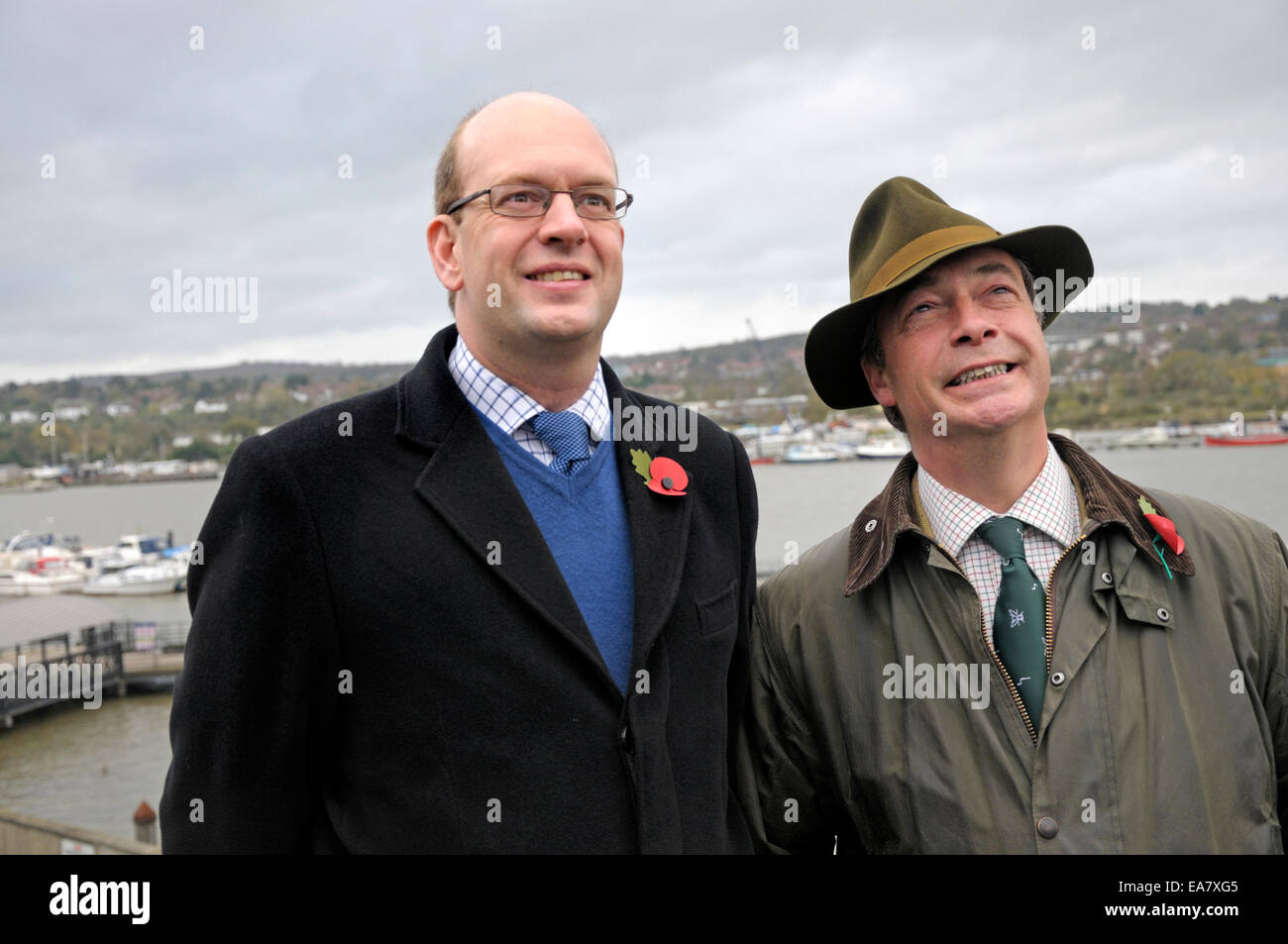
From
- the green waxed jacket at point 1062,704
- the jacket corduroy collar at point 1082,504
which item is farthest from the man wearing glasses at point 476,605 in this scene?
the jacket corduroy collar at point 1082,504

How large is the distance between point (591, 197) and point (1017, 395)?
4.05 ft

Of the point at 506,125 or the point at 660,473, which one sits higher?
the point at 506,125

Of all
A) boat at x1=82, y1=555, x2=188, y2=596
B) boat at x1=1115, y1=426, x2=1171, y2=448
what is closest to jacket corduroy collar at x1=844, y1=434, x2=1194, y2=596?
boat at x1=82, y1=555, x2=188, y2=596

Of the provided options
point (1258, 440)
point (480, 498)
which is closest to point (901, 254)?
point (480, 498)

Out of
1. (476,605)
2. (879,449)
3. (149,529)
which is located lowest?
(149,529)

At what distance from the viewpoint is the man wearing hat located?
8.27 ft

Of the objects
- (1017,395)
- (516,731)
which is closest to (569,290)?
(516,731)

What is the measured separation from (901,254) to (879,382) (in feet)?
1.34

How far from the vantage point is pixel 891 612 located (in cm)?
283

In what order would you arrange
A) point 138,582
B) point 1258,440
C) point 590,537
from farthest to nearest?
1. point 1258,440
2. point 138,582
3. point 590,537

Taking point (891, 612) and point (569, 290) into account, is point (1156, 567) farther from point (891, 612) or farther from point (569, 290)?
point (569, 290)

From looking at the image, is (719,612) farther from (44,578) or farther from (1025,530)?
(44,578)

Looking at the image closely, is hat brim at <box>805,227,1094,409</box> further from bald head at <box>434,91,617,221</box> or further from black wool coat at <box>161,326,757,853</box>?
black wool coat at <box>161,326,757,853</box>

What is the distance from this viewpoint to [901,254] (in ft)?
9.71
